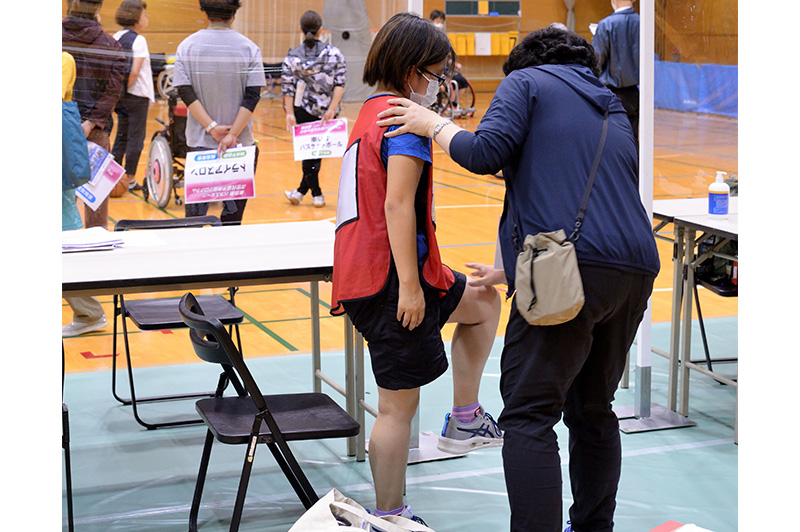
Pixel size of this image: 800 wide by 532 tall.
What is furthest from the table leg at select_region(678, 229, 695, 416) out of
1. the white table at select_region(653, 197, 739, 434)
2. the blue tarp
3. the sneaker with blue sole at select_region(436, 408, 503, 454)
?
the sneaker with blue sole at select_region(436, 408, 503, 454)

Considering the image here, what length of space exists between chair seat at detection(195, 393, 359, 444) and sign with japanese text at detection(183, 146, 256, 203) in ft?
6.98

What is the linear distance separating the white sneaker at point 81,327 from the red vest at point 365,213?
284 centimetres

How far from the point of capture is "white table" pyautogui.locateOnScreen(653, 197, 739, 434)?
366 centimetres

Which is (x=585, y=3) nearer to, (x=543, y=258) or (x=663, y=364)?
(x=663, y=364)

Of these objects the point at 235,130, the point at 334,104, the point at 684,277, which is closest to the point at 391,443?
the point at 684,277

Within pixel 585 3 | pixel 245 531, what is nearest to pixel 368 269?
pixel 245 531

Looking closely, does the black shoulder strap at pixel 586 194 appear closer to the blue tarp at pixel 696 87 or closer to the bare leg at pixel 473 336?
the bare leg at pixel 473 336

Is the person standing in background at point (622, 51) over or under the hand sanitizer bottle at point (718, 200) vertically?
over

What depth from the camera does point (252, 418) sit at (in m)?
2.55

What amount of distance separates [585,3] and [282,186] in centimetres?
334

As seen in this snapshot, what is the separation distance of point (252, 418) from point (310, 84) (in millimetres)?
2772

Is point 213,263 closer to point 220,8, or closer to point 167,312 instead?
point 167,312

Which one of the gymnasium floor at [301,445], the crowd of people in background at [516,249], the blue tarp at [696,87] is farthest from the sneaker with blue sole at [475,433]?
the blue tarp at [696,87]

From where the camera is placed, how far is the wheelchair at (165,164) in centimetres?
518
